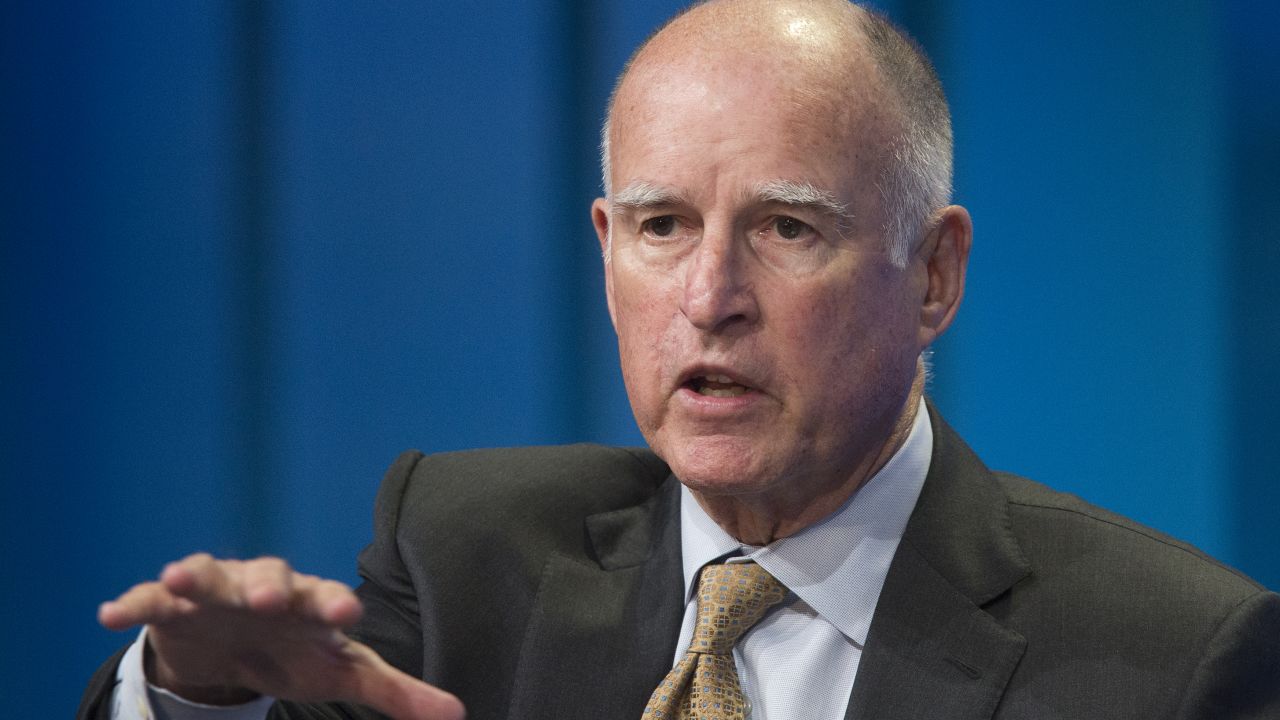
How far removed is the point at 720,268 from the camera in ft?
4.88

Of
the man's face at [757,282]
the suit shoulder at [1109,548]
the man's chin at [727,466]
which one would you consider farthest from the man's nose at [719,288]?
the suit shoulder at [1109,548]

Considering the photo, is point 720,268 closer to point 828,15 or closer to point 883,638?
point 828,15

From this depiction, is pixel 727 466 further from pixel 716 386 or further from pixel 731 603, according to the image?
pixel 731 603

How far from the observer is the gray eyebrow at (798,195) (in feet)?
4.91

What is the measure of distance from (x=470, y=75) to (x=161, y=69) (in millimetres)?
599

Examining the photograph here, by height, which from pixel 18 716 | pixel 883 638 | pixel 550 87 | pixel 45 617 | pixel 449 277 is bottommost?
pixel 18 716

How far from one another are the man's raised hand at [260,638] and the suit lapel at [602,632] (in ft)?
1.50

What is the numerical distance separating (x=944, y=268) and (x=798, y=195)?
314 mm

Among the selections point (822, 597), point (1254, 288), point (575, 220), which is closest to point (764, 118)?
point (822, 597)

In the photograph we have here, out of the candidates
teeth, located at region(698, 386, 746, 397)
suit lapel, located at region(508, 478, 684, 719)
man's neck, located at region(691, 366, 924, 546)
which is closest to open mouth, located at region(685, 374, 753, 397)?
teeth, located at region(698, 386, 746, 397)

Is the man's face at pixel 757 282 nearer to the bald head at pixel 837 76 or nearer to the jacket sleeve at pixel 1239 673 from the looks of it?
the bald head at pixel 837 76

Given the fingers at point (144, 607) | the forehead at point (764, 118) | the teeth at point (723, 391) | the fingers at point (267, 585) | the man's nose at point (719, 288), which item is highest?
the forehead at point (764, 118)

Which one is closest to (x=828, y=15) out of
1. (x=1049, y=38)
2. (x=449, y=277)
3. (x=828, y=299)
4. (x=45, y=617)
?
(x=828, y=299)

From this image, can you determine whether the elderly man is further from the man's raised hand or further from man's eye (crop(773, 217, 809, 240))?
the man's raised hand
